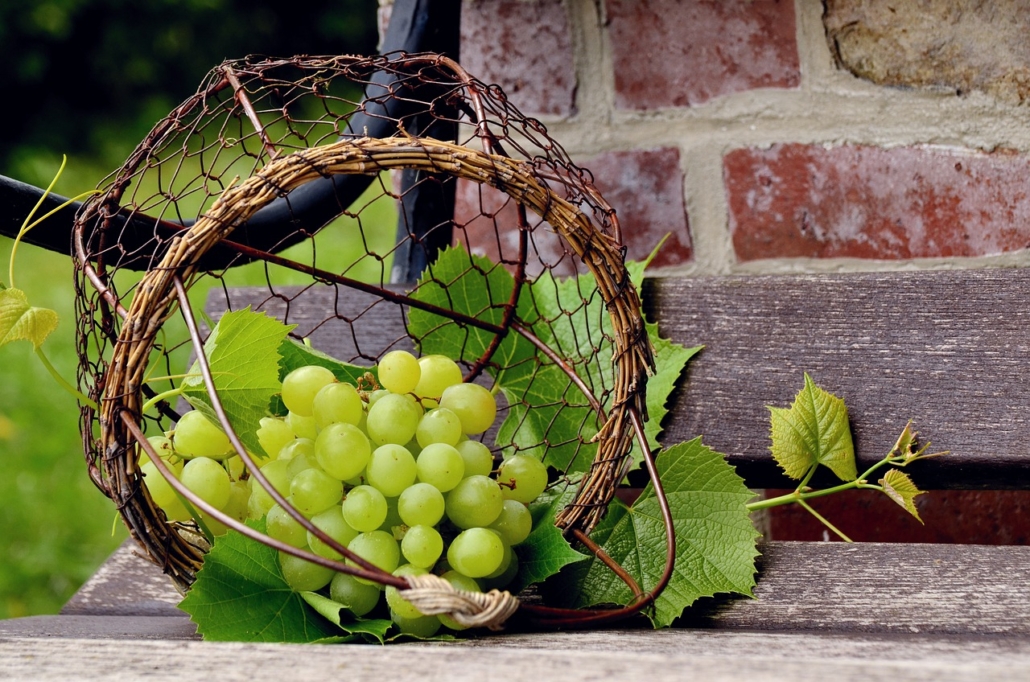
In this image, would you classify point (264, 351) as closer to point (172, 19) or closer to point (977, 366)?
point (977, 366)

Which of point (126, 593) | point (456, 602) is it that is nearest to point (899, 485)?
point (456, 602)

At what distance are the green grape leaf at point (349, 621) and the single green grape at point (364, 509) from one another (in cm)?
4

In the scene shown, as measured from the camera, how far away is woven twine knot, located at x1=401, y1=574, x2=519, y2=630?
0.39m

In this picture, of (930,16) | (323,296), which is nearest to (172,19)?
(323,296)

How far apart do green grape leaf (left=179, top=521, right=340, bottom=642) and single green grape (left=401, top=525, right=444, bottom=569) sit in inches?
2.7

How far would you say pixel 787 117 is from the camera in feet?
2.66

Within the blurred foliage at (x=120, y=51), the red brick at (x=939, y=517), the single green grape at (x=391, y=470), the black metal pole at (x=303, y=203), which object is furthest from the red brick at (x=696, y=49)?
the blurred foliage at (x=120, y=51)

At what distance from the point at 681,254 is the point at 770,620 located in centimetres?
40

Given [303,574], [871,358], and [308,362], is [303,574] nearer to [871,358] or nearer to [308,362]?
[308,362]

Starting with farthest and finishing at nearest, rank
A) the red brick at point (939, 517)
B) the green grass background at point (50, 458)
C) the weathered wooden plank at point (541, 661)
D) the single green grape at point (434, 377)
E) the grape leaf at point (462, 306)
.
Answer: the green grass background at point (50, 458)
the red brick at point (939, 517)
the grape leaf at point (462, 306)
the single green grape at point (434, 377)
the weathered wooden plank at point (541, 661)

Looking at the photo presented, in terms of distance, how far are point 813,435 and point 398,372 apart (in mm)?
311

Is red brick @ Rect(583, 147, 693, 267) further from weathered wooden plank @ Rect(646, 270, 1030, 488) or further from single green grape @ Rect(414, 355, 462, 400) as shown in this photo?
single green grape @ Rect(414, 355, 462, 400)

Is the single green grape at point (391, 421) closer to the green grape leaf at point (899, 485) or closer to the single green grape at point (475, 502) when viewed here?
the single green grape at point (475, 502)

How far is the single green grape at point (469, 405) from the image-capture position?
54 cm
